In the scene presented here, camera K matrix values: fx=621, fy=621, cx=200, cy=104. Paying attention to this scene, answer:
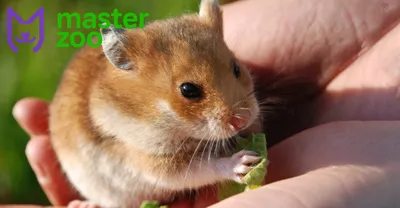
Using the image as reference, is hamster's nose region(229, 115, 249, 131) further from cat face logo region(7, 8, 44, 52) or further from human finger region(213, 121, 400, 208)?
cat face logo region(7, 8, 44, 52)

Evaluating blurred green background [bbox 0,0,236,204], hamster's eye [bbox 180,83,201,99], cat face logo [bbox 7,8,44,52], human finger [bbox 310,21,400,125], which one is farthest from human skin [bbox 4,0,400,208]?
cat face logo [bbox 7,8,44,52]

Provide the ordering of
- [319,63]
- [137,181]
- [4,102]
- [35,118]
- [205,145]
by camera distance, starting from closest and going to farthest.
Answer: [205,145], [137,181], [319,63], [35,118], [4,102]

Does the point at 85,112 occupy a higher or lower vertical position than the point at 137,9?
lower

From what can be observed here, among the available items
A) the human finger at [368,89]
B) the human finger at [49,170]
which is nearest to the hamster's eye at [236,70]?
the human finger at [368,89]

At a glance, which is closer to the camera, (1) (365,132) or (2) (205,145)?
(1) (365,132)

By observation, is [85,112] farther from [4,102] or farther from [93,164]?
[4,102]

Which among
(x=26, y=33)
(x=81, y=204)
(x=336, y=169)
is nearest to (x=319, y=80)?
(x=336, y=169)

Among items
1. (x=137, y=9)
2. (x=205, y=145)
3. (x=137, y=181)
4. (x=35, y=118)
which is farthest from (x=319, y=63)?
(x=137, y=9)
